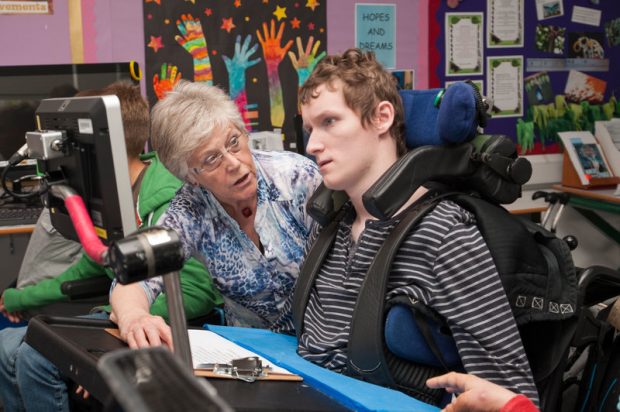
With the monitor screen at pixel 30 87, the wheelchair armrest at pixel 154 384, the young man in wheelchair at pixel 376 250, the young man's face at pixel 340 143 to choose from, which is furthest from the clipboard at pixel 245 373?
the monitor screen at pixel 30 87

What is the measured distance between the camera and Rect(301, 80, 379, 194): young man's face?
1.57 m

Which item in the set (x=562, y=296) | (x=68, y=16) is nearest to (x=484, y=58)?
(x=68, y=16)

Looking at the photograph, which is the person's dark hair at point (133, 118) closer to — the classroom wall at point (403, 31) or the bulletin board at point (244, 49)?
the bulletin board at point (244, 49)

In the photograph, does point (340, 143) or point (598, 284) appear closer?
point (340, 143)

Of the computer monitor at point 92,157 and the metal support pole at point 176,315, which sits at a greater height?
the computer monitor at point 92,157

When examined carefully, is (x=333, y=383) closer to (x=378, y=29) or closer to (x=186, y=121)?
(x=186, y=121)

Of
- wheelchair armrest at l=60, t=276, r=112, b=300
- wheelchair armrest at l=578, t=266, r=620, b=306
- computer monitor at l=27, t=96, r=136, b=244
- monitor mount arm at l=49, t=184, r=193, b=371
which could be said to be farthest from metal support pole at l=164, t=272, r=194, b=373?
wheelchair armrest at l=60, t=276, r=112, b=300

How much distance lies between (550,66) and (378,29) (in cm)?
103

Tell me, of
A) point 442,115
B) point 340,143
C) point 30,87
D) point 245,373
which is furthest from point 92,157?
point 30,87

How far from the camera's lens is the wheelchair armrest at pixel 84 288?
226cm

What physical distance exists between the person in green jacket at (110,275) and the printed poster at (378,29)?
5.78ft

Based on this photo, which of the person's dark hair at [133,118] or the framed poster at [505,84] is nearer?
the person's dark hair at [133,118]

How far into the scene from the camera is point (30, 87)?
3.32 meters

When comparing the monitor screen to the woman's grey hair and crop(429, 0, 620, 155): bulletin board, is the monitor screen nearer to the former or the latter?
the woman's grey hair
